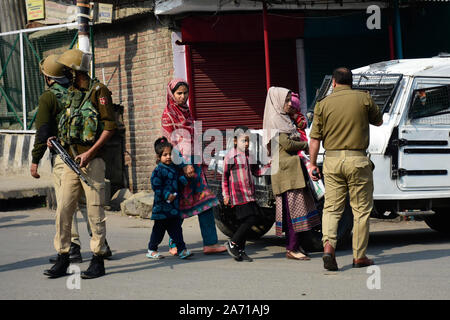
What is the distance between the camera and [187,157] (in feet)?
24.1

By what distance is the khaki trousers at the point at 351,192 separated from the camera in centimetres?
647

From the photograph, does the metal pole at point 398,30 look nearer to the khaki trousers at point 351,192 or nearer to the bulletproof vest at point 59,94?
the khaki trousers at point 351,192

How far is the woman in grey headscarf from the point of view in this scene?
23.6ft

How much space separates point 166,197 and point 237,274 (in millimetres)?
1198

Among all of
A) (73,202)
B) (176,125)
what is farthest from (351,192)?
(73,202)

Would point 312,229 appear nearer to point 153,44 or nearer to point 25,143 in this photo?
point 153,44

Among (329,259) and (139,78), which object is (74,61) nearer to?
(329,259)

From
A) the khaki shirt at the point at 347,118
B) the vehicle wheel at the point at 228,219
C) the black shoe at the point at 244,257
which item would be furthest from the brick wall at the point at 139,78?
the khaki shirt at the point at 347,118

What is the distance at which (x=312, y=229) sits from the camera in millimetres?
7594

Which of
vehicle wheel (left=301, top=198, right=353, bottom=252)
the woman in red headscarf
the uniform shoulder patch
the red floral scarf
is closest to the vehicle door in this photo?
vehicle wheel (left=301, top=198, right=353, bottom=252)

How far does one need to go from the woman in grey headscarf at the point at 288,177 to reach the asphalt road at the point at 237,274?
32 cm

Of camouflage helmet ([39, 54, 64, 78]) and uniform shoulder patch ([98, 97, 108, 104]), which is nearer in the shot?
uniform shoulder patch ([98, 97, 108, 104])

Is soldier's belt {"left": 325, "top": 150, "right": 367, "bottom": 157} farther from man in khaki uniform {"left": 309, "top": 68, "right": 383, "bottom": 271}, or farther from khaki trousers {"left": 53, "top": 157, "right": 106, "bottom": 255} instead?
khaki trousers {"left": 53, "top": 157, "right": 106, "bottom": 255}

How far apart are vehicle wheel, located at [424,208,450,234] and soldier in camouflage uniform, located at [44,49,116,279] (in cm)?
448
